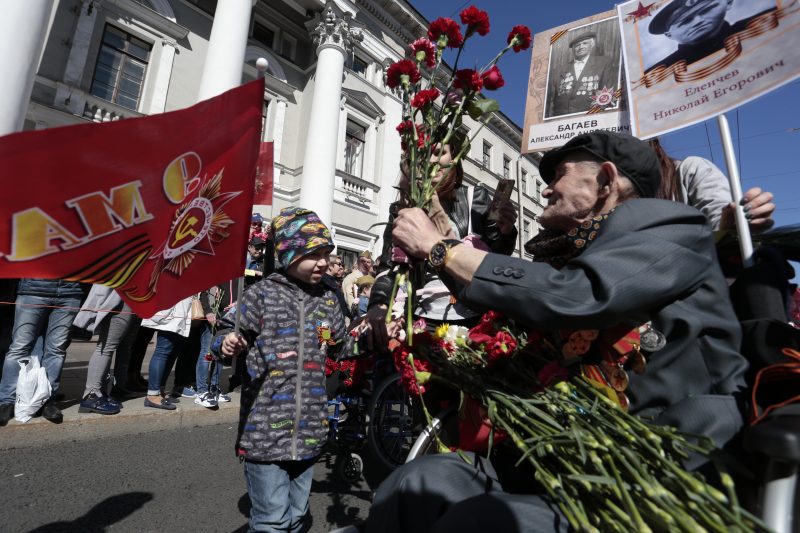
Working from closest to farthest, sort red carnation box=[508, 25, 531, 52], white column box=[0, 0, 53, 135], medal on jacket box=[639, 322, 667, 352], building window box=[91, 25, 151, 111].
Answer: medal on jacket box=[639, 322, 667, 352]
red carnation box=[508, 25, 531, 52]
white column box=[0, 0, 53, 135]
building window box=[91, 25, 151, 111]

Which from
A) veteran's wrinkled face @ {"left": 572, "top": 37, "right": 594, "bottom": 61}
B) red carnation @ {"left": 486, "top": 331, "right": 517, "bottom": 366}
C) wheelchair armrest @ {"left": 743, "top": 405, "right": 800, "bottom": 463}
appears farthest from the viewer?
veteran's wrinkled face @ {"left": 572, "top": 37, "right": 594, "bottom": 61}

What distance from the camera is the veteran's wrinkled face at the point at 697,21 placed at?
203cm

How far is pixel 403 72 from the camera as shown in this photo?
5.15 ft

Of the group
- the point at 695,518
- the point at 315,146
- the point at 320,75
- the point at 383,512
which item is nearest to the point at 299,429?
the point at 383,512

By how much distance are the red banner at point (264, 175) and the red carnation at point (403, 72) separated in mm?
2371

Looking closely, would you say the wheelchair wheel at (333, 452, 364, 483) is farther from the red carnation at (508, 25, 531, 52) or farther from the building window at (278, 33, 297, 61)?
the building window at (278, 33, 297, 61)

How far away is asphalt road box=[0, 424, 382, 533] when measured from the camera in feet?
8.00

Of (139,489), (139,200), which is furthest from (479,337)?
(139,489)

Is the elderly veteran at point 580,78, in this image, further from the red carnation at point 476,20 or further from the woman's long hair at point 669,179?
the red carnation at point 476,20

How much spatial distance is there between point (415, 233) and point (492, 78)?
691 mm

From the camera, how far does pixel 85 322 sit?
3.88 m

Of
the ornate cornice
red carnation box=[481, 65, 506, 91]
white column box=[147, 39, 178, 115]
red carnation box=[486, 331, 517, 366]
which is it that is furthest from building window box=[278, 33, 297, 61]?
red carnation box=[486, 331, 517, 366]

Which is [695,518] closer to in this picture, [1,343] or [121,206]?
[121,206]

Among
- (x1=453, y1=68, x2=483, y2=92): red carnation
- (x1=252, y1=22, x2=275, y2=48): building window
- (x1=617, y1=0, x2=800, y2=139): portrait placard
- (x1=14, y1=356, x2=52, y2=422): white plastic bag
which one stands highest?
(x1=252, y1=22, x2=275, y2=48): building window
